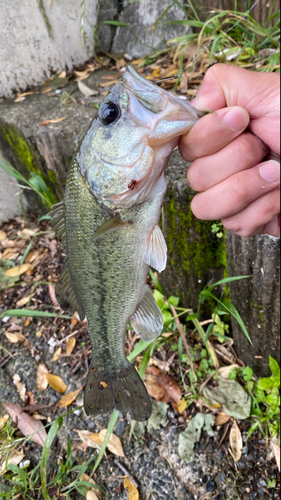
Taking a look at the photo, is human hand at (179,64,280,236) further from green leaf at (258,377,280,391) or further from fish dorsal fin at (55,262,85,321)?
green leaf at (258,377,280,391)

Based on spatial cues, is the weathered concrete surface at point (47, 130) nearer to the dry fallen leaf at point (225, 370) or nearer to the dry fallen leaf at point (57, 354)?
the dry fallen leaf at point (57, 354)

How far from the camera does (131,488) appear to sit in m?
2.18

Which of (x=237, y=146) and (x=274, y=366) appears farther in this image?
(x=274, y=366)

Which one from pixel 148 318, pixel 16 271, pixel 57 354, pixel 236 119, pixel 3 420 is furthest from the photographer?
pixel 16 271

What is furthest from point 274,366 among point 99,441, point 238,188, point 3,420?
point 3,420

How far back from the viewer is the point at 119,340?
171cm

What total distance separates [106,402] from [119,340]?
37 cm

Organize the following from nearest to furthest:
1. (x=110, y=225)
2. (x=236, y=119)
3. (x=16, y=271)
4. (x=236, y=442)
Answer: (x=236, y=119)
(x=110, y=225)
(x=236, y=442)
(x=16, y=271)

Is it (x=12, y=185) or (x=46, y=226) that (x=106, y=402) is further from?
(x=12, y=185)

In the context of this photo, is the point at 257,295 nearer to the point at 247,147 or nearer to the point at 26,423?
the point at 247,147

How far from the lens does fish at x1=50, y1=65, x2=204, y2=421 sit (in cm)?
119

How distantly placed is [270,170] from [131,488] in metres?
2.18

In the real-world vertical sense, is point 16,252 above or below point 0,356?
above

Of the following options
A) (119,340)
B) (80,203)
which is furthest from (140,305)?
(80,203)
